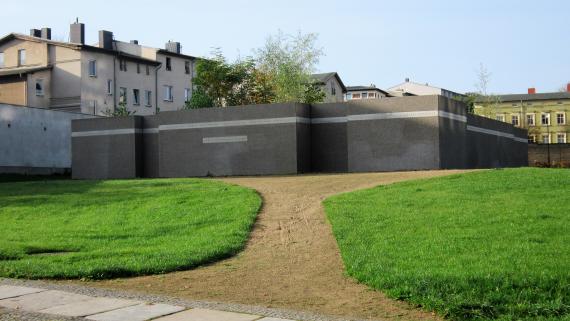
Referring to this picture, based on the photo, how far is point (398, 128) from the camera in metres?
28.6

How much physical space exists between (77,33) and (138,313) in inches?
2446

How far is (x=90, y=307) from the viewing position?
7.45 m

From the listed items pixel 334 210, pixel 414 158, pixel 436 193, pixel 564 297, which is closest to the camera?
pixel 564 297

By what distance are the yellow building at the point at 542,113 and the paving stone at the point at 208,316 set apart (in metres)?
97.9

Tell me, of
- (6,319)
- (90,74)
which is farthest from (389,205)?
(90,74)

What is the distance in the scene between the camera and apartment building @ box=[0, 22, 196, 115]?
187 ft

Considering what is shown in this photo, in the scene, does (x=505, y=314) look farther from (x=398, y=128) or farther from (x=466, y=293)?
(x=398, y=128)

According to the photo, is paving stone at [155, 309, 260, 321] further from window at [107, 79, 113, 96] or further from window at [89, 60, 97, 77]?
window at [107, 79, 113, 96]

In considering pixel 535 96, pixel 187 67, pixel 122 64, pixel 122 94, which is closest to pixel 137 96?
pixel 122 94

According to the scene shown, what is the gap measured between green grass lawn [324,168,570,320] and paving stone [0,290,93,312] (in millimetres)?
3982

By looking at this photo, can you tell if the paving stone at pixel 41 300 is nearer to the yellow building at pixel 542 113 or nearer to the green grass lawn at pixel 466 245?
the green grass lawn at pixel 466 245

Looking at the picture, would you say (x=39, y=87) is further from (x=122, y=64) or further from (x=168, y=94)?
(x=168, y=94)

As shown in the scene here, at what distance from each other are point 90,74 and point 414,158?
3996 centimetres

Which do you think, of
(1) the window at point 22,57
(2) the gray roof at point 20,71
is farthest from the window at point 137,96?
(1) the window at point 22,57
